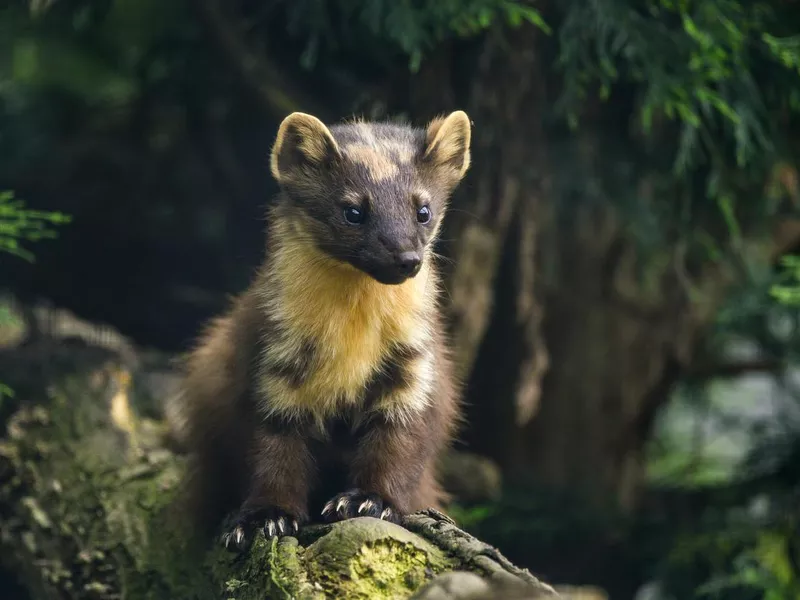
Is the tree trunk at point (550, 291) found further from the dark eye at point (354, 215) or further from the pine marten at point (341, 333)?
the dark eye at point (354, 215)

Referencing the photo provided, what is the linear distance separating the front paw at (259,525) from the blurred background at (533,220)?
167 cm

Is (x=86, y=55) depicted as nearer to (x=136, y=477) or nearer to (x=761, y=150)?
(x=136, y=477)

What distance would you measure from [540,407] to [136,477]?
3.96 metres

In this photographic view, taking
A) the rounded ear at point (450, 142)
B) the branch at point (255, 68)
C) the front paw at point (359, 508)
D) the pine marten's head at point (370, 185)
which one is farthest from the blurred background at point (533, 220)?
the front paw at point (359, 508)

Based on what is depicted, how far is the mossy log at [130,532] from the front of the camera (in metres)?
3.76

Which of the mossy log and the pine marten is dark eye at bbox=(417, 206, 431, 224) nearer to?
the pine marten

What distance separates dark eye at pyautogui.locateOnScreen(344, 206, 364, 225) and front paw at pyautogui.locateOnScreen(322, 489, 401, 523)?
1.12 meters

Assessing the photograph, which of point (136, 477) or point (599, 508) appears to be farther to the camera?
point (599, 508)

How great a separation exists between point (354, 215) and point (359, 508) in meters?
1.20

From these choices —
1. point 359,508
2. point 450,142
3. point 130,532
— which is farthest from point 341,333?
point 130,532

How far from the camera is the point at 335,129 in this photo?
469cm

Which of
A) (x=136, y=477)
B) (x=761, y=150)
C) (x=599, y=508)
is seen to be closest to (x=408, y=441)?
(x=136, y=477)

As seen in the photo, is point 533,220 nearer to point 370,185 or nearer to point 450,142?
point 450,142

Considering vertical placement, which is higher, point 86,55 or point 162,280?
point 86,55
